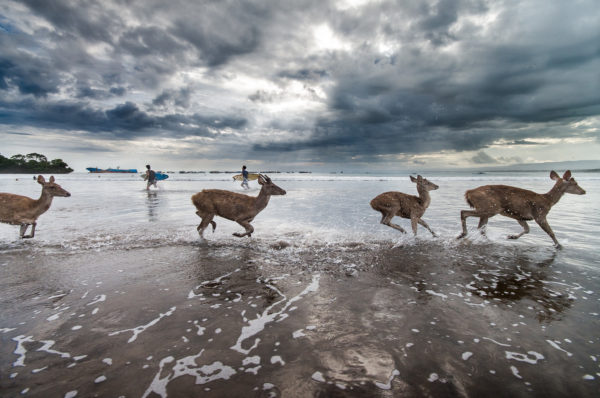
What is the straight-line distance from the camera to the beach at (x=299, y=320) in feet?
8.27

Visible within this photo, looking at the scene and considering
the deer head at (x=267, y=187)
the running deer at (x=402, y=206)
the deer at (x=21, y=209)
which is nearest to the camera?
the deer at (x=21, y=209)

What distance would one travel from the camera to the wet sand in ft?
8.20

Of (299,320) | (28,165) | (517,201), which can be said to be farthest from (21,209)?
(28,165)

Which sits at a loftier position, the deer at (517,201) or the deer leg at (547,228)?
the deer at (517,201)

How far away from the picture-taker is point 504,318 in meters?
3.70

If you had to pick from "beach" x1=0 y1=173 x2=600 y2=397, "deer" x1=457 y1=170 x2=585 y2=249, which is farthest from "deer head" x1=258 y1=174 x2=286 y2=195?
"deer" x1=457 y1=170 x2=585 y2=249

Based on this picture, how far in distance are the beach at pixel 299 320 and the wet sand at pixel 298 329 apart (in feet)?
0.06

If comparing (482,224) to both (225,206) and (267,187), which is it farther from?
(225,206)

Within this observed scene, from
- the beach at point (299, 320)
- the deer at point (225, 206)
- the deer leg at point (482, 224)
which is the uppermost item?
the deer at point (225, 206)

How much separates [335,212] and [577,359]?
37.4ft

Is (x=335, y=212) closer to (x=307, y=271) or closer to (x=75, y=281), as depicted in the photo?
(x=307, y=271)

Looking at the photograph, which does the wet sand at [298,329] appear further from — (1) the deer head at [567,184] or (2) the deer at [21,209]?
(1) the deer head at [567,184]

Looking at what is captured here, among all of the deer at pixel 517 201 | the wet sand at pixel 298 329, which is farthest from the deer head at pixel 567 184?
the wet sand at pixel 298 329

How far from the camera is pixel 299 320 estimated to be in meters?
3.64
